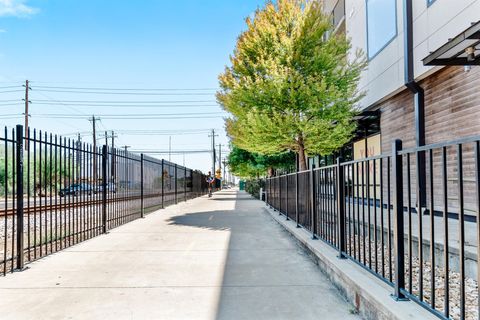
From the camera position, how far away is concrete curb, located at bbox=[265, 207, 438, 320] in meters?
3.18

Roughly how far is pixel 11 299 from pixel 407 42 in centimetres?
1134

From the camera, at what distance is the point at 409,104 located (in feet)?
39.0

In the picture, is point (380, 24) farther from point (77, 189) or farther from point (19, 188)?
point (19, 188)

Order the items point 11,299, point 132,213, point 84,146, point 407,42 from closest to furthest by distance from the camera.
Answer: point 11,299
point 84,146
point 407,42
point 132,213

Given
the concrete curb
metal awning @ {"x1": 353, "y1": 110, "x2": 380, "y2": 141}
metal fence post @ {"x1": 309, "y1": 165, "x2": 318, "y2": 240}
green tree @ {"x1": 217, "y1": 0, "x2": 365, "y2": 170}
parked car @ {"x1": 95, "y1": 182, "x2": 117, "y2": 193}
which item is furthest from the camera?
metal awning @ {"x1": 353, "y1": 110, "x2": 380, "y2": 141}

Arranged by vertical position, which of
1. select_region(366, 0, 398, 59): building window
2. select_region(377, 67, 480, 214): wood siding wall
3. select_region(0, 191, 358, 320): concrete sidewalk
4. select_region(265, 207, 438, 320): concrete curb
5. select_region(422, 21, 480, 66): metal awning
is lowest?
select_region(0, 191, 358, 320): concrete sidewalk

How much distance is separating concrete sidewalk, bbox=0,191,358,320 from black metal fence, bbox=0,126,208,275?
1.95ft

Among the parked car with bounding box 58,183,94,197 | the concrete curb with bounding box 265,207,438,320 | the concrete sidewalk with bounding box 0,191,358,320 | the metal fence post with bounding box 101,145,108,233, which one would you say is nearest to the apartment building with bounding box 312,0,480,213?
the concrete curb with bounding box 265,207,438,320

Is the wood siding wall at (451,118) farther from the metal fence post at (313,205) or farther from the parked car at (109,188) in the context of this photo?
the parked car at (109,188)

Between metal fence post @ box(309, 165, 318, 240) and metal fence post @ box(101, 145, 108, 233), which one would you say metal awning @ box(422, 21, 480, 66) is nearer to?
metal fence post @ box(309, 165, 318, 240)

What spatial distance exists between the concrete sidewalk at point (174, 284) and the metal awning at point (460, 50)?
4675mm

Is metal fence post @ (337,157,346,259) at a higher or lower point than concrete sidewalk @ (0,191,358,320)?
higher

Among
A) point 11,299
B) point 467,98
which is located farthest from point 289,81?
point 11,299

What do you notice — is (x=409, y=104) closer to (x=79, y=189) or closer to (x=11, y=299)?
(x=79, y=189)
